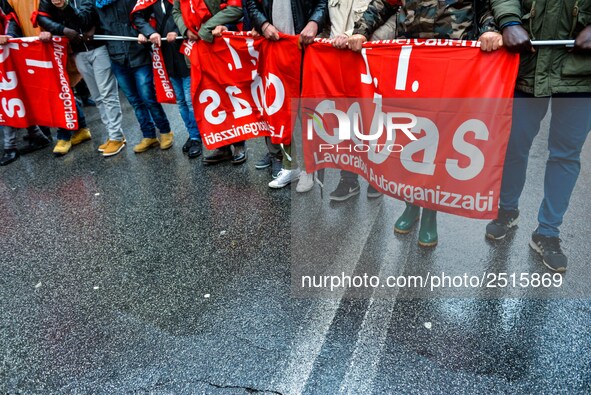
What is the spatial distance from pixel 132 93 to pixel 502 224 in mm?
4278

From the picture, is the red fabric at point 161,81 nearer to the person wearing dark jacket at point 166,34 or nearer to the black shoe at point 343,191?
the person wearing dark jacket at point 166,34

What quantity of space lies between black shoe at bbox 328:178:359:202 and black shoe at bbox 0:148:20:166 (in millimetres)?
4120

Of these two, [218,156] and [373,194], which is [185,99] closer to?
[218,156]

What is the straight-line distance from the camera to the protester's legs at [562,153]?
2.81m

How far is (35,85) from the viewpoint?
569cm

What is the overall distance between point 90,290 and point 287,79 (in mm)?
2297

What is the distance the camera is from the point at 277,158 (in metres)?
4.75

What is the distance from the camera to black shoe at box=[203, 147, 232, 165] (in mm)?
5219

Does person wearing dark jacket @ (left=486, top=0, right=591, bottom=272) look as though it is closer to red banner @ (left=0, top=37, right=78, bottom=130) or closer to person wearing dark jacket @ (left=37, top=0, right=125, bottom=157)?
person wearing dark jacket @ (left=37, top=0, right=125, bottom=157)

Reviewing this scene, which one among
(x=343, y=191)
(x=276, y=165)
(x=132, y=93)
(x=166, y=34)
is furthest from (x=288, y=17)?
(x=132, y=93)

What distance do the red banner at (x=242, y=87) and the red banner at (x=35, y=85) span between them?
199cm

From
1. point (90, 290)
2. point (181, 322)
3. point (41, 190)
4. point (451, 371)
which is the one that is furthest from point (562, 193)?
point (41, 190)

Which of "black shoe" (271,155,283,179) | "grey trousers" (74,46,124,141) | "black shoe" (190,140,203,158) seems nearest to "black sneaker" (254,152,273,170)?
"black shoe" (271,155,283,179)

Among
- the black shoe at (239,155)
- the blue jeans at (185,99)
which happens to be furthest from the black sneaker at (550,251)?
the blue jeans at (185,99)
